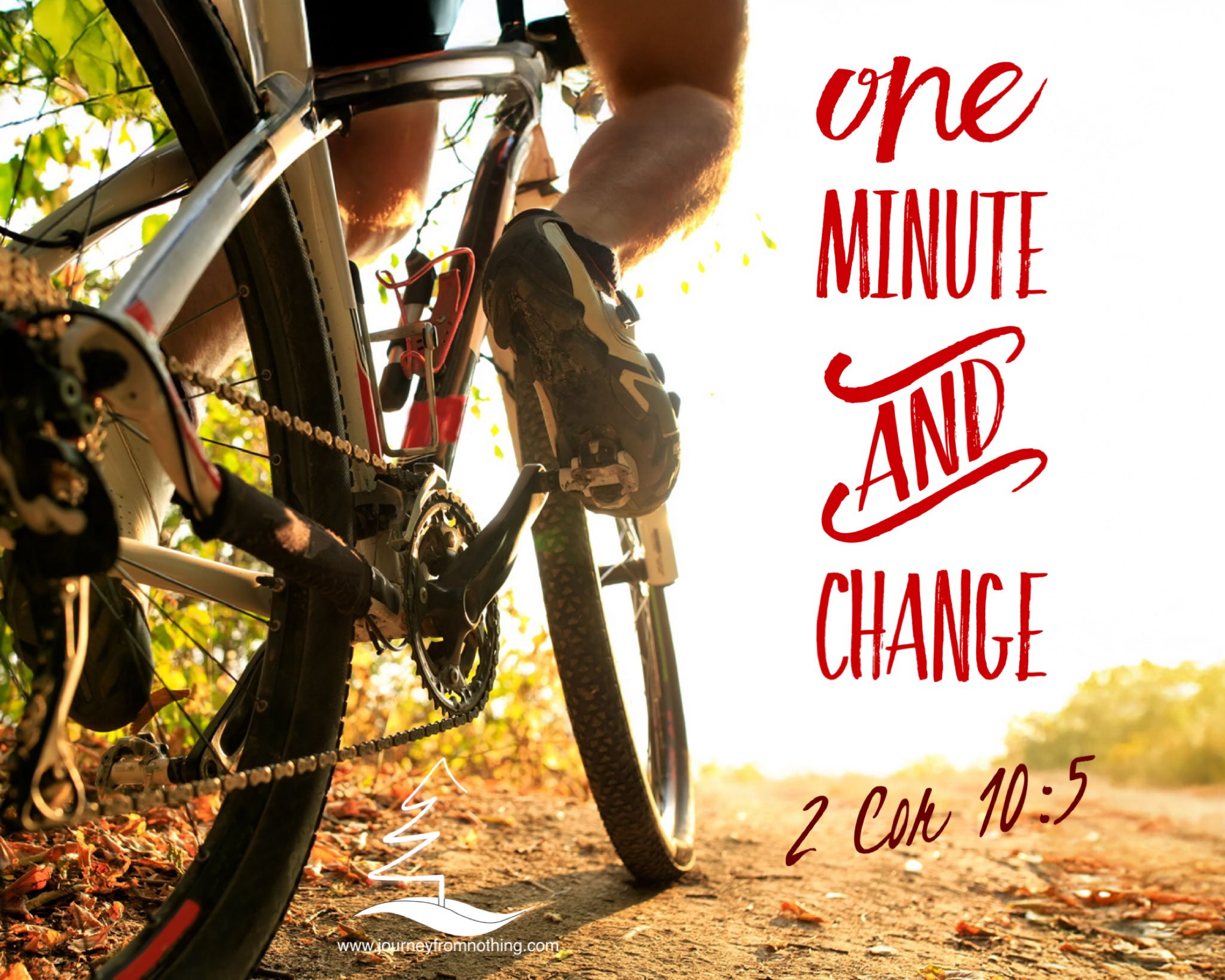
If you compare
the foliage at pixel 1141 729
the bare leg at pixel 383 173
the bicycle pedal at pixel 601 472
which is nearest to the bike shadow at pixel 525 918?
the bicycle pedal at pixel 601 472

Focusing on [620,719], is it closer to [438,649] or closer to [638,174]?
[438,649]

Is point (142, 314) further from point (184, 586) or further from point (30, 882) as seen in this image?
point (30, 882)

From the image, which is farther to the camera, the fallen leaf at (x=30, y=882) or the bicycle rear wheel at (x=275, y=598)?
the fallen leaf at (x=30, y=882)

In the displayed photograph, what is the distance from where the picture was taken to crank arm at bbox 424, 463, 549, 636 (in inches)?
41.6

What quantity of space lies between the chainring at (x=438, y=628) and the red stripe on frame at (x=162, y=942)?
0.99ft

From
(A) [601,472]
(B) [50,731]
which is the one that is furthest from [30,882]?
(A) [601,472]

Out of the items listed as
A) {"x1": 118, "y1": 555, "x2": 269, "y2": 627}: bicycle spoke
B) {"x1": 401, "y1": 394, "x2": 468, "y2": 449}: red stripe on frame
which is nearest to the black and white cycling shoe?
{"x1": 401, "y1": 394, "x2": 468, "y2": 449}: red stripe on frame

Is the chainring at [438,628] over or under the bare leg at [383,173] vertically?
under

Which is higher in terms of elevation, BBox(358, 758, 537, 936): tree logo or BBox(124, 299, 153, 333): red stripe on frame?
BBox(124, 299, 153, 333): red stripe on frame

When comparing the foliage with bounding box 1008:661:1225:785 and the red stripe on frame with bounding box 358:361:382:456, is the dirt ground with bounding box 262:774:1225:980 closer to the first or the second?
the red stripe on frame with bounding box 358:361:382:456

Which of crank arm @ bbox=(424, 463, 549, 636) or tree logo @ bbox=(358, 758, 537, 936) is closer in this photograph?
crank arm @ bbox=(424, 463, 549, 636)

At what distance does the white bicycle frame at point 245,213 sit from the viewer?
710mm

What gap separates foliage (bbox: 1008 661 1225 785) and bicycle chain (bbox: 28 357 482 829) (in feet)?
16.2

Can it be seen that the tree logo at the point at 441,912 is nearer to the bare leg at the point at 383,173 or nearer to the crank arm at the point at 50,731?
the crank arm at the point at 50,731
